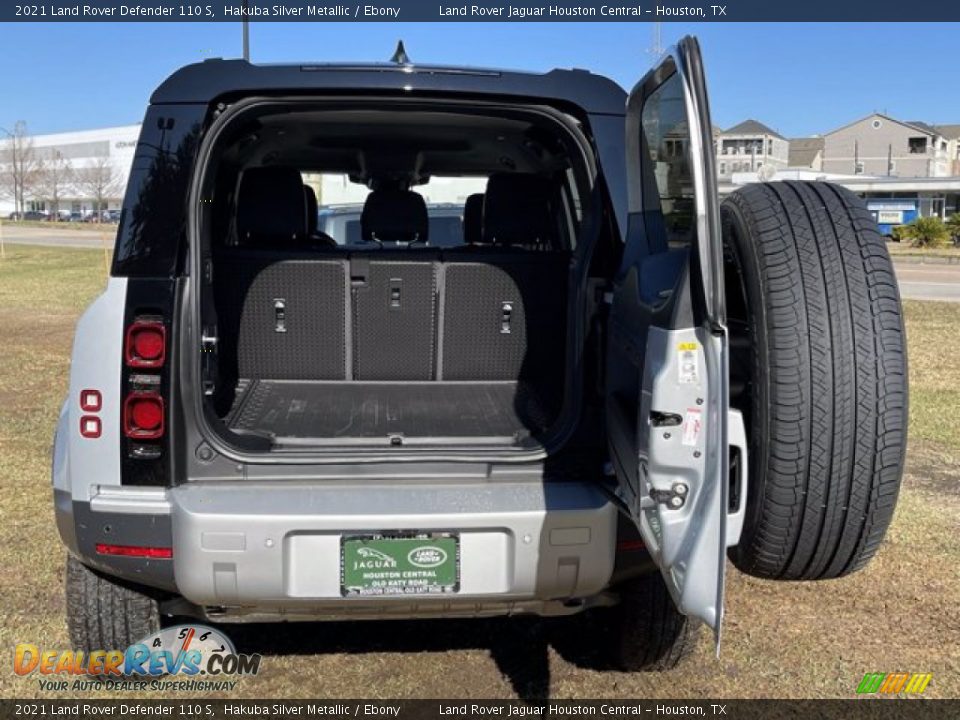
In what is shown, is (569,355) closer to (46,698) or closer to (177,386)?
(177,386)

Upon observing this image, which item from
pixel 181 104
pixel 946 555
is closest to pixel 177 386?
pixel 181 104

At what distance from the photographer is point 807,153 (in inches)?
3401

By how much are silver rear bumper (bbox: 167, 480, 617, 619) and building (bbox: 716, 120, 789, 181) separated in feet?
233

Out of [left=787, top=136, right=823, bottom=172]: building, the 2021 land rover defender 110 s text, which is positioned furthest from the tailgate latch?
[left=787, top=136, right=823, bottom=172]: building

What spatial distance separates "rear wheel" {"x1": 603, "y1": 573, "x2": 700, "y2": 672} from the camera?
3.25 metres

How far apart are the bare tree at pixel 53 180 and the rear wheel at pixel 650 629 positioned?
72.1m

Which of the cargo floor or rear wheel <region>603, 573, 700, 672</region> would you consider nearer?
rear wheel <region>603, 573, 700, 672</region>

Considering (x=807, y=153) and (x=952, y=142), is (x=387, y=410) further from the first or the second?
(x=952, y=142)

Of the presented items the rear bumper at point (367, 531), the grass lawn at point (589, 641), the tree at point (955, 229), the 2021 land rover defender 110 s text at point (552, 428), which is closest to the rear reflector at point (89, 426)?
the 2021 land rover defender 110 s text at point (552, 428)

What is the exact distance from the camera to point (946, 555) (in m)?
4.61

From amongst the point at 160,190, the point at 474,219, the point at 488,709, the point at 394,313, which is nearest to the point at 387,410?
the point at 394,313

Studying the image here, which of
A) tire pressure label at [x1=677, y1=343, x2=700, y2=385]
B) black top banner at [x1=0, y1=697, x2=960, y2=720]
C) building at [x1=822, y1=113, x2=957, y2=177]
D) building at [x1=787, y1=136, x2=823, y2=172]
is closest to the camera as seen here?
tire pressure label at [x1=677, y1=343, x2=700, y2=385]

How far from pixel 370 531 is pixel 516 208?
1.92 m

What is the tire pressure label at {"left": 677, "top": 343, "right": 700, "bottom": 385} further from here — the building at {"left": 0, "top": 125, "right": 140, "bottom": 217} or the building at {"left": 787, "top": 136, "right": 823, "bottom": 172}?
the building at {"left": 787, "top": 136, "right": 823, "bottom": 172}
